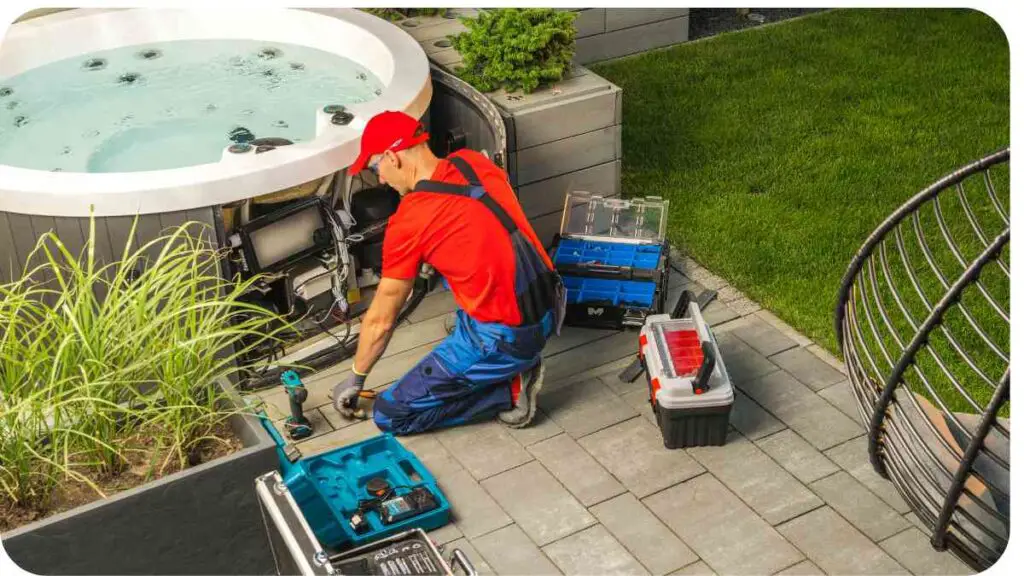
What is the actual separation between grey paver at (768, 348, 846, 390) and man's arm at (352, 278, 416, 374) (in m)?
1.62

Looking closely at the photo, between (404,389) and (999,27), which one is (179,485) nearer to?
(404,389)

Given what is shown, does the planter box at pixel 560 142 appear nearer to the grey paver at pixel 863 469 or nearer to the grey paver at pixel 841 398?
the grey paver at pixel 841 398

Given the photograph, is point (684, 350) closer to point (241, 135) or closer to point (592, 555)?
point (592, 555)

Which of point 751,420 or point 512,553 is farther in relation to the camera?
point 751,420

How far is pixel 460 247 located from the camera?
428cm

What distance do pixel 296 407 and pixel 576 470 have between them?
1079mm

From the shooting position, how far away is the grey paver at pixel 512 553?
3922 mm

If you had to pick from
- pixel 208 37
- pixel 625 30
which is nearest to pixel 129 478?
pixel 208 37

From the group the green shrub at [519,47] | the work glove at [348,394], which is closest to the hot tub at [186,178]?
the green shrub at [519,47]

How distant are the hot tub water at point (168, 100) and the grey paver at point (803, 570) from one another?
354cm

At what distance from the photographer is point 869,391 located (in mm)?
3025

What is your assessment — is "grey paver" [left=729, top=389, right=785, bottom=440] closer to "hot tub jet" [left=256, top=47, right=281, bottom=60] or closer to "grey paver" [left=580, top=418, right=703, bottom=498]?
"grey paver" [left=580, top=418, right=703, bottom=498]

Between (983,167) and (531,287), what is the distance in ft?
6.46

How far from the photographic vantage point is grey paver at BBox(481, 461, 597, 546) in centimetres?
407
